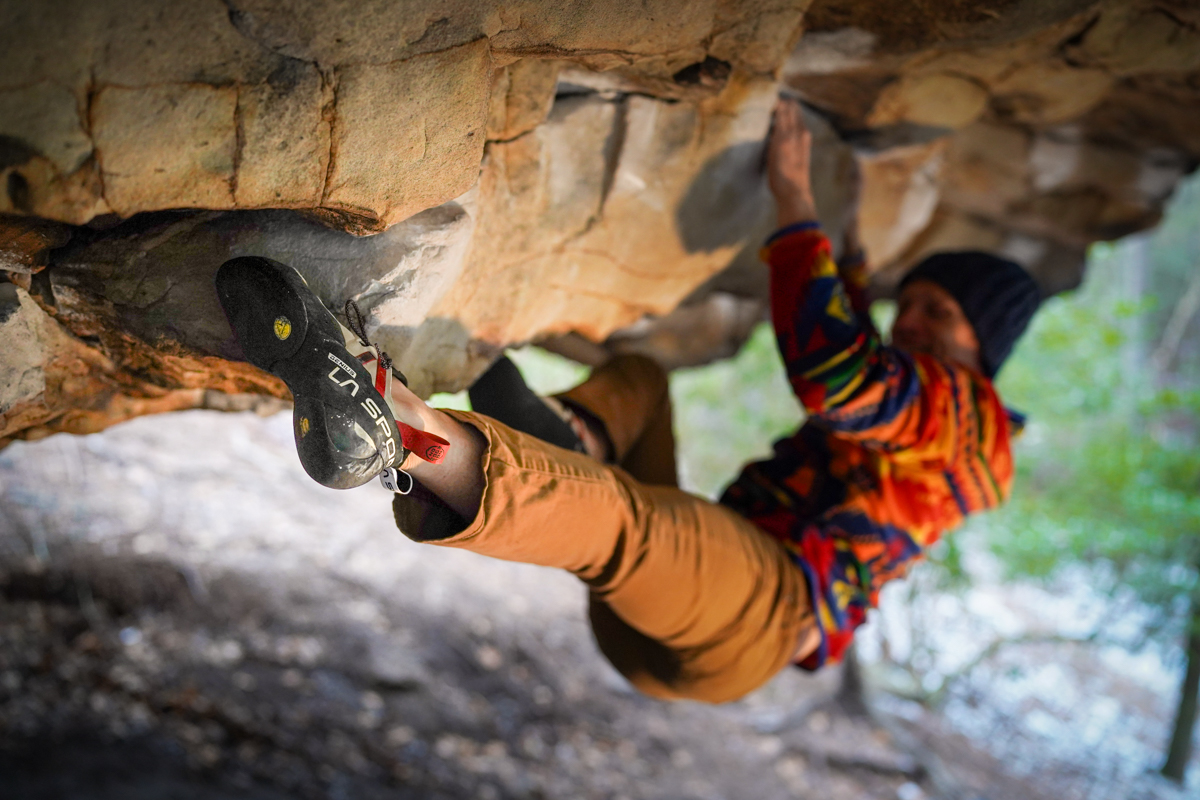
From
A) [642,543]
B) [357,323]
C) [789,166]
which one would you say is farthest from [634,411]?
[357,323]

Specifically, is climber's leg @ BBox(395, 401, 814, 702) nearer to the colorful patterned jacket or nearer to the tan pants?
the tan pants

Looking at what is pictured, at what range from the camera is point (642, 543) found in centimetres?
177

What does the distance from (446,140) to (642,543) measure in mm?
959

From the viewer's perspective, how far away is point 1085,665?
24.1 ft

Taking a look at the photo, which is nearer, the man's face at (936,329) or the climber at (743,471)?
the climber at (743,471)

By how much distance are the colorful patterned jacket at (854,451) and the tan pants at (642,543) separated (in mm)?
147

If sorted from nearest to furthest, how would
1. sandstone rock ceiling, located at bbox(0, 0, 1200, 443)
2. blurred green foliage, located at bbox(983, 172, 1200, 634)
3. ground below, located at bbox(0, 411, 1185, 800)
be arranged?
sandstone rock ceiling, located at bbox(0, 0, 1200, 443)
ground below, located at bbox(0, 411, 1185, 800)
blurred green foliage, located at bbox(983, 172, 1200, 634)

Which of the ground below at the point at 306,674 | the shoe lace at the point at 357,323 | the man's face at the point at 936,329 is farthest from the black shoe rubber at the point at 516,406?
the ground below at the point at 306,674

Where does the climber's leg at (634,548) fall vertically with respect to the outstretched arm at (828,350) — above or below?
below

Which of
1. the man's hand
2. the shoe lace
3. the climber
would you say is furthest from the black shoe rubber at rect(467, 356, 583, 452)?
the man's hand

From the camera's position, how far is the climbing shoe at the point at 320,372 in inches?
49.8

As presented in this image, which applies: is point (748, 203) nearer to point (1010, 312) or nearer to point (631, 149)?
point (631, 149)

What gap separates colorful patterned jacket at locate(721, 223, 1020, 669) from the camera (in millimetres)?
1917

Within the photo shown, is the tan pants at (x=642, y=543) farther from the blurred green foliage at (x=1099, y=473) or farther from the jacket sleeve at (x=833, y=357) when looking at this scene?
the blurred green foliage at (x=1099, y=473)
